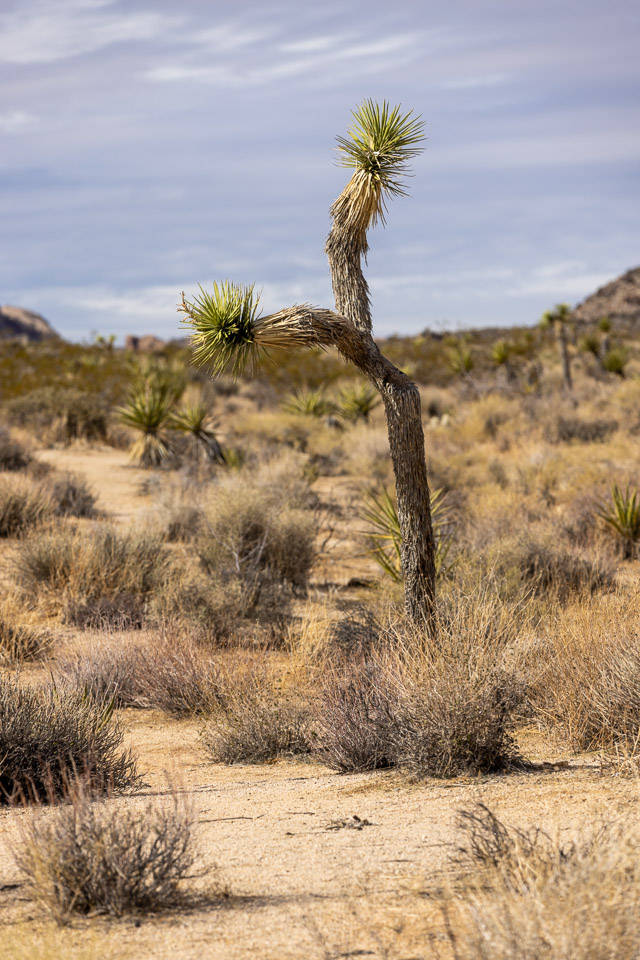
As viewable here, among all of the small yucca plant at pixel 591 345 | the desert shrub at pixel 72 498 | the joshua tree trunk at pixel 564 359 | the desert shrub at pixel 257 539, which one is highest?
the small yucca plant at pixel 591 345

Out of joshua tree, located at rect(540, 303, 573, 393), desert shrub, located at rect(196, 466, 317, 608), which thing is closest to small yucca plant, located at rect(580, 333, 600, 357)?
joshua tree, located at rect(540, 303, 573, 393)

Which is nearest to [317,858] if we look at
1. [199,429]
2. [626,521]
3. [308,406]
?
[626,521]

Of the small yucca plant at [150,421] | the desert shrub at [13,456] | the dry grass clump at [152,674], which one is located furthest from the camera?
the small yucca plant at [150,421]

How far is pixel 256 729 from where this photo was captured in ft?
18.6

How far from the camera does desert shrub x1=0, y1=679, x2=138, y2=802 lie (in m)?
4.74

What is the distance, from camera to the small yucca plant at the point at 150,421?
1770 centimetres

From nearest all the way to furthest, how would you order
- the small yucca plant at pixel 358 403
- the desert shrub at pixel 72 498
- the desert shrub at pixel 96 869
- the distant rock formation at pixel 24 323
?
the desert shrub at pixel 96 869
the desert shrub at pixel 72 498
the small yucca plant at pixel 358 403
the distant rock formation at pixel 24 323

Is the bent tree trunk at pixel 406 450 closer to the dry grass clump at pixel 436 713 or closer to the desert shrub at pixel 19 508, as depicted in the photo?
the dry grass clump at pixel 436 713

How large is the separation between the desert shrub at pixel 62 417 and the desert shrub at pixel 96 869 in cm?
1856

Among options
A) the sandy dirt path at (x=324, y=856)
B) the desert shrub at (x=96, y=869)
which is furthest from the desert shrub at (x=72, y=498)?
the desert shrub at (x=96, y=869)

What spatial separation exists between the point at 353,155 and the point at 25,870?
5527mm

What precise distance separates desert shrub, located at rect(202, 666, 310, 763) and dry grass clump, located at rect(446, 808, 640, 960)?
2535mm

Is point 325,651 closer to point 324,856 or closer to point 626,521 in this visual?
point 324,856

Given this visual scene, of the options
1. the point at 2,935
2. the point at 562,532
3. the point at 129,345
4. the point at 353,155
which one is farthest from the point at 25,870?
the point at 129,345
